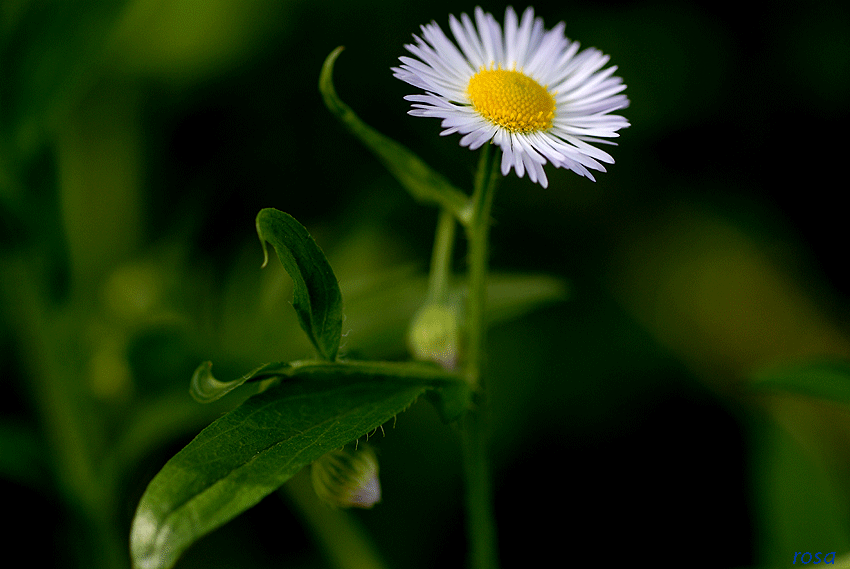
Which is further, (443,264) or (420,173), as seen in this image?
(443,264)

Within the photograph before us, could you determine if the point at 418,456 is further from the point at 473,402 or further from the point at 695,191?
the point at 695,191

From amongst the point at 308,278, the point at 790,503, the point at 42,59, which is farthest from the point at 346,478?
the point at 790,503

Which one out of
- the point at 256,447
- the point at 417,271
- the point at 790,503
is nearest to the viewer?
the point at 256,447

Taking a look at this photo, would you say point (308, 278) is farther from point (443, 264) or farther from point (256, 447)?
point (443, 264)

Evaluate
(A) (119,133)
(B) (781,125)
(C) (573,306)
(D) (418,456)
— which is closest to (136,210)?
(A) (119,133)

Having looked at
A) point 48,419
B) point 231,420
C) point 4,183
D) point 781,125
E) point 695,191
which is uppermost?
point 781,125

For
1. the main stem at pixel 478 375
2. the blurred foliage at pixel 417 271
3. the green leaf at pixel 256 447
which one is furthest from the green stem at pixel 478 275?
the blurred foliage at pixel 417 271

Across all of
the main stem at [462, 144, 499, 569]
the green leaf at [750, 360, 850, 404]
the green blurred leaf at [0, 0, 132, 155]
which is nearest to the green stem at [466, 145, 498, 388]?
the main stem at [462, 144, 499, 569]

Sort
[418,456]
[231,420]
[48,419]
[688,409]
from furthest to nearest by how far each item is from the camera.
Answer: [688,409]
[418,456]
[48,419]
[231,420]
